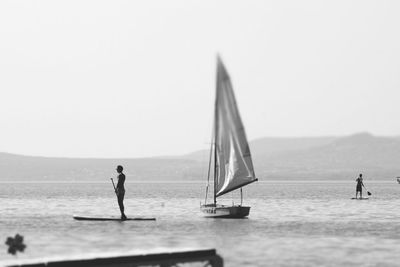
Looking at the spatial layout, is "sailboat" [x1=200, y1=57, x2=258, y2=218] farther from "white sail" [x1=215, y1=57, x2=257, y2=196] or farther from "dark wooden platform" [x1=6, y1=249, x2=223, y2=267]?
"dark wooden platform" [x1=6, y1=249, x2=223, y2=267]

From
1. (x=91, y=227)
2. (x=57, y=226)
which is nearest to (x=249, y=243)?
(x=91, y=227)

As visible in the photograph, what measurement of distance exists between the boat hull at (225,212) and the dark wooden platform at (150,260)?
117 feet

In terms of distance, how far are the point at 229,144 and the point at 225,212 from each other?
178 inches

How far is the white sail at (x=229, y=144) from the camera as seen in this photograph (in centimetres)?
5691

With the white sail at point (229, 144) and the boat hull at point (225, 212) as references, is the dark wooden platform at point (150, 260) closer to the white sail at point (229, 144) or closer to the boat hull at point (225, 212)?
the boat hull at point (225, 212)

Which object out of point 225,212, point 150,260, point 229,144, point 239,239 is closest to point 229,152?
point 229,144

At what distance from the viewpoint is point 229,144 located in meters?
57.8

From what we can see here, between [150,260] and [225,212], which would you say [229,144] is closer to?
[225,212]

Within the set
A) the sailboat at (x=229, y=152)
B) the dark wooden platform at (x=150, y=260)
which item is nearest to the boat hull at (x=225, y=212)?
the sailboat at (x=229, y=152)

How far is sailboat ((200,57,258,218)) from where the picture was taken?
56.6 m

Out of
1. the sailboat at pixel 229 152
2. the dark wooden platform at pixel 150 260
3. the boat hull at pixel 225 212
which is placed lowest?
the dark wooden platform at pixel 150 260

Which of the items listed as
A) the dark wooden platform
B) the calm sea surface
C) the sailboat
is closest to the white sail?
the sailboat

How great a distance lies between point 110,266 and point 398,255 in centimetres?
1499

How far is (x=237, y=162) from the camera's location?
188ft
